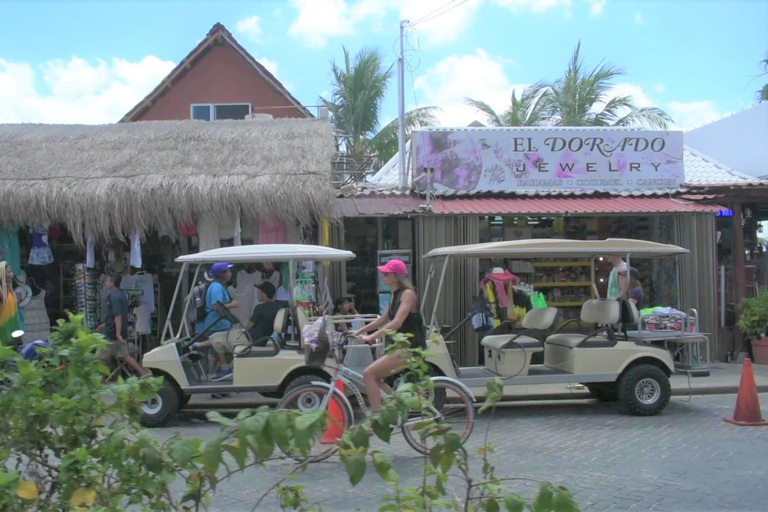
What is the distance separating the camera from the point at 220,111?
20.4m

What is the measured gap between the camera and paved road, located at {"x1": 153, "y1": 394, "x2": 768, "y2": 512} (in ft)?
18.6

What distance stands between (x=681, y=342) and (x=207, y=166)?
7414 millimetres

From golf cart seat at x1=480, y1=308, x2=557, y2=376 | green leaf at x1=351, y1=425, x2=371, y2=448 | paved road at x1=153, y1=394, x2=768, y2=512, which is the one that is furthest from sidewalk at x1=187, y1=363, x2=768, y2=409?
green leaf at x1=351, y1=425, x2=371, y2=448

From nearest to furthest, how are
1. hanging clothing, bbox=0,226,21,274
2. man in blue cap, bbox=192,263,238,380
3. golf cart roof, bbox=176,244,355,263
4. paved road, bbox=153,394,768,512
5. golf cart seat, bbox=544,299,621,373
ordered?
paved road, bbox=153,394,768,512, golf cart roof, bbox=176,244,355,263, golf cart seat, bbox=544,299,621,373, man in blue cap, bbox=192,263,238,380, hanging clothing, bbox=0,226,21,274

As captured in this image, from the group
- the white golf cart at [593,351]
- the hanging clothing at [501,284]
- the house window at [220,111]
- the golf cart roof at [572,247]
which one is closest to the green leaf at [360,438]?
the white golf cart at [593,351]

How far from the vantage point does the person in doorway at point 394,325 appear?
22.8 feet

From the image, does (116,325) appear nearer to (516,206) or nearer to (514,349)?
(514,349)

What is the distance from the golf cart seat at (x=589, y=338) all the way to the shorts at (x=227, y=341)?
381 centimetres

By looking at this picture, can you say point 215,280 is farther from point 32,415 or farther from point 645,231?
point 645,231

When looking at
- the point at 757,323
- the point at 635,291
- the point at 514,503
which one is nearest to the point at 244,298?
the point at 635,291

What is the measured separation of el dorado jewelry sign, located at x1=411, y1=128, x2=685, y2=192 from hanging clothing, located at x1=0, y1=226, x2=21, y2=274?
659 cm

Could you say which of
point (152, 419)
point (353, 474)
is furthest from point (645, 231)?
point (353, 474)

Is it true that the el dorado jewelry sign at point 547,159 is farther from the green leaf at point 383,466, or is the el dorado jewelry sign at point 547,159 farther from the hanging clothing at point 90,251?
the green leaf at point 383,466

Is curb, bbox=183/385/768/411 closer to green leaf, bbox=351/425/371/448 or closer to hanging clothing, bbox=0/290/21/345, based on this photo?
hanging clothing, bbox=0/290/21/345
